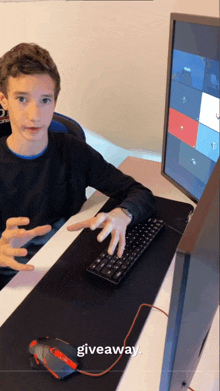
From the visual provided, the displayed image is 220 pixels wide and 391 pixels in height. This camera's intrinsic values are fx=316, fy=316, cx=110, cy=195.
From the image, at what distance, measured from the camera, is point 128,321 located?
0.67 meters

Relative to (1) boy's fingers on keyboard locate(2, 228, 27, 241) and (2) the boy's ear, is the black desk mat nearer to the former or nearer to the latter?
(1) boy's fingers on keyboard locate(2, 228, 27, 241)

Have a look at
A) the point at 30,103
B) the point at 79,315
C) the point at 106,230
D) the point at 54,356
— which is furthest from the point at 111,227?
the point at 30,103

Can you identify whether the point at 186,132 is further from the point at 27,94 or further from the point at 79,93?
the point at 79,93

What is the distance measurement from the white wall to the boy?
12.2 inches

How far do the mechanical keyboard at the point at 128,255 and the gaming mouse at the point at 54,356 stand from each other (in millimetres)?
198

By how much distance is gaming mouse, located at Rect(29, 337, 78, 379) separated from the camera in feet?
1.89

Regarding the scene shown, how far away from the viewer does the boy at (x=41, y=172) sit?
0.88 m

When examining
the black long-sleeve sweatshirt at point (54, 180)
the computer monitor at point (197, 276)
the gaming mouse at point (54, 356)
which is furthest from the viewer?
the black long-sleeve sweatshirt at point (54, 180)

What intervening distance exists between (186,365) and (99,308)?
31 centimetres

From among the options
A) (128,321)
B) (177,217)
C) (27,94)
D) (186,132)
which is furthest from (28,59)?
(128,321)

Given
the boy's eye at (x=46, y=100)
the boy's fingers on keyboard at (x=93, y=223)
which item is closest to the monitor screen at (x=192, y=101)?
the boy's fingers on keyboard at (x=93, y=223)

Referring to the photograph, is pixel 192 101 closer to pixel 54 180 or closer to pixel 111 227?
pixel 111 227

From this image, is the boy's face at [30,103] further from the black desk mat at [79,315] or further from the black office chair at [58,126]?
the black desk mat at [79,315]

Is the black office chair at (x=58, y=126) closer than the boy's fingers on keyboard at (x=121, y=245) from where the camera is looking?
No
